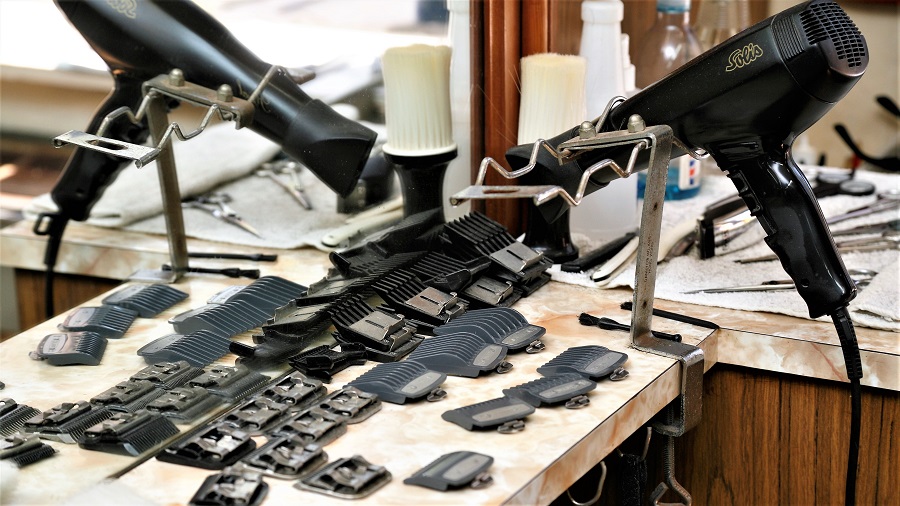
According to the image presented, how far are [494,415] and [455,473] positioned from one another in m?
0.13

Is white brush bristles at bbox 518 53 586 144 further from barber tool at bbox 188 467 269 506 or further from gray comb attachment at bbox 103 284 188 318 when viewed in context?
barber tool at bbox 188 467 269 506

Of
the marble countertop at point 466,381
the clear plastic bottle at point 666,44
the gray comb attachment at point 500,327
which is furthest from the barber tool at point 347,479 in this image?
the clear plastic bottle at point 666,44

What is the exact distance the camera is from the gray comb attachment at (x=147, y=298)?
1273 millimetres

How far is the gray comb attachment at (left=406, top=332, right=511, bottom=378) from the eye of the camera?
3.97 ft

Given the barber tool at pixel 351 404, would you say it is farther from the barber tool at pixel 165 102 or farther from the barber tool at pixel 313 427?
the barber tool at pixel 165 102

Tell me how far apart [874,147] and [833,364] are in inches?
69.7

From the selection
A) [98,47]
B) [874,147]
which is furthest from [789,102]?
[874,147]

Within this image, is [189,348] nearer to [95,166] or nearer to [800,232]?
[95,166]

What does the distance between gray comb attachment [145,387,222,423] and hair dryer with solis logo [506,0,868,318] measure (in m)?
0.55

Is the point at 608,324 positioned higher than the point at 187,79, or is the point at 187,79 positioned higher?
the point at 187,79

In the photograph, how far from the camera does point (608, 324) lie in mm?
1359

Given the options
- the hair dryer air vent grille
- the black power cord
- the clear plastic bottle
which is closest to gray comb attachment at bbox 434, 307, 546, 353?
the black power cord

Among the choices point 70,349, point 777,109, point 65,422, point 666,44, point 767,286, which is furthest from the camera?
point 666,44

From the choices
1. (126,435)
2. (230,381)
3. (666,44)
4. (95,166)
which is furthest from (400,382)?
(666,44)
